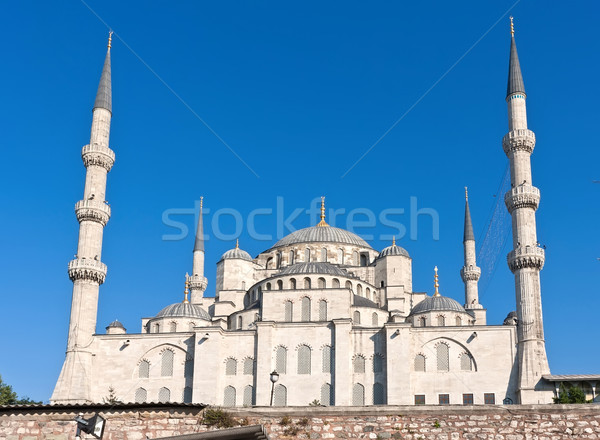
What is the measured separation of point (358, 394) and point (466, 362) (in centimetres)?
448

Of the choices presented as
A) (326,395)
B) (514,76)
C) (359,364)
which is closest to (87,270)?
(326,395)

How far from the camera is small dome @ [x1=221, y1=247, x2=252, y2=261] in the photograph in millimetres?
41156

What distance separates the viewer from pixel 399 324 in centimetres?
3127

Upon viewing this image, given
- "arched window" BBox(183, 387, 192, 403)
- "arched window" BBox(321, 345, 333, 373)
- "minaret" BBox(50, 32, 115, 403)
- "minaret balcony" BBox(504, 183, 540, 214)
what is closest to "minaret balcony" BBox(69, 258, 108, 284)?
"minaret" BBox(50, 32, 115, 403)

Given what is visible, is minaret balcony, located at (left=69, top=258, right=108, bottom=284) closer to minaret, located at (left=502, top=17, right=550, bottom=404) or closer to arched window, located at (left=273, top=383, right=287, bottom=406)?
arched window, located at (left=273, top=383, right=287, bottom=406)

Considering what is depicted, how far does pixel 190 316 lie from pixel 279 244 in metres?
8.87

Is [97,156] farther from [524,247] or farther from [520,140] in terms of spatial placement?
[524,247]

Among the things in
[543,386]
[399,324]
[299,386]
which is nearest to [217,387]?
[299,386]

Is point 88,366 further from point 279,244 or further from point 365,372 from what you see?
point 279,244

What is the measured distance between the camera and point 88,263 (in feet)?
104

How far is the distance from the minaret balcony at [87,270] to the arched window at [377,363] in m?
11.4

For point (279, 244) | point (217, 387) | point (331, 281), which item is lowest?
point (217, 387)

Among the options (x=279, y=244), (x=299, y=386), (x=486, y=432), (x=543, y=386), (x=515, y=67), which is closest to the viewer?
(x=486, y=432)

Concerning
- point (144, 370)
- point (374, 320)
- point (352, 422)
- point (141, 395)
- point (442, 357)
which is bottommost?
point (352, 422)
